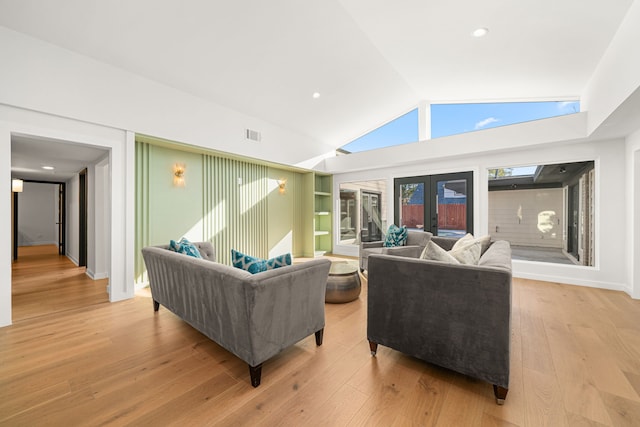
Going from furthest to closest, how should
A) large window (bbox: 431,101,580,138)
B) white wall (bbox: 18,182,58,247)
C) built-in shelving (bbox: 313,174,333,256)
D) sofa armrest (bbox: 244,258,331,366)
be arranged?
1. white wall (bbox: 18,182,58,247)
2. built-in shelving (bbox: 313,174,333,256)
3. large window (bbox: 431,101,580,138)
4. sofa armrest (bbox: 244,258,331,366)

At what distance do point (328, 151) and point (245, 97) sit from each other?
2962mm

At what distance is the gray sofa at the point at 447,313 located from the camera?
154 cm

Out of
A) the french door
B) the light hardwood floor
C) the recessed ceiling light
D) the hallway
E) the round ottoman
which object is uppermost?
the recessed ceiling light

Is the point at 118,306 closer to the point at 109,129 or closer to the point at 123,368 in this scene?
the point at 123,368

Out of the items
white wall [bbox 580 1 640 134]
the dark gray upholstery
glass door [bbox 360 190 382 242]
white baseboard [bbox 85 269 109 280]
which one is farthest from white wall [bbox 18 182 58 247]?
white wall [bbox 580 1 640 134]

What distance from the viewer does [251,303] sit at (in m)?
1.63

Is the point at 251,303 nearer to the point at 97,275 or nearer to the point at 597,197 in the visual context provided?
the point at 97,275

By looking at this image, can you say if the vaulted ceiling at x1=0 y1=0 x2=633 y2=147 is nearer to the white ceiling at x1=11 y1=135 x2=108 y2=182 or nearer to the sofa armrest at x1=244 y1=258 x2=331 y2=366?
the white ceiling at x1=11 y1=135 x2=108 y2=182

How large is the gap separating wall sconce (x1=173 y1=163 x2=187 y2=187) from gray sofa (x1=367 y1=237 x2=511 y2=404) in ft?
12.3

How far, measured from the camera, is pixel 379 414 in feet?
4.86

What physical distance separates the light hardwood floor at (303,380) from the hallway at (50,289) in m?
0.40

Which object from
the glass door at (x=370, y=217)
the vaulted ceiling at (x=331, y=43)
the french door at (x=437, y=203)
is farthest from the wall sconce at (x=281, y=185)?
the french door at (x=437, y=203)

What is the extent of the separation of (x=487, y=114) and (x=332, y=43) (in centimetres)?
334

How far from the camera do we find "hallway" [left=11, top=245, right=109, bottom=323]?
312 centimetres
